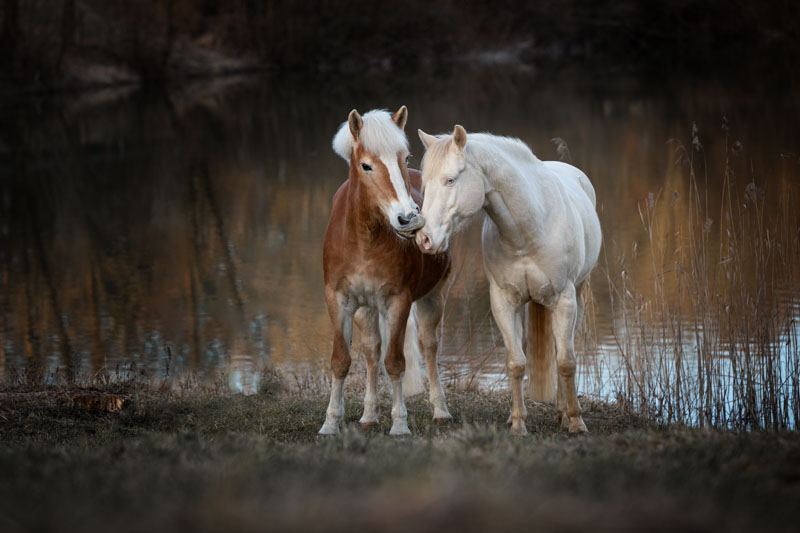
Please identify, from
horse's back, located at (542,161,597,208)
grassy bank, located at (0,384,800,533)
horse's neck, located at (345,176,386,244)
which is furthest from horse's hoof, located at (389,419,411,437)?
horse's back, located at (542,161,597,208)

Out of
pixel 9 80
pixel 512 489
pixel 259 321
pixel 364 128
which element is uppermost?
pixel 9 80

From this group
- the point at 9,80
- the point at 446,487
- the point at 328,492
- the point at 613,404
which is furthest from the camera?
the point at 9,80

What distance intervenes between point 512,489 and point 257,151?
22934mm

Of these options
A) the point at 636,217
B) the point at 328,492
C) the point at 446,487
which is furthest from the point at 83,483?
the point at 636,217

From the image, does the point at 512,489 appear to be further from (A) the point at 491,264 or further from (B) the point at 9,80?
(B) the point at 9,80

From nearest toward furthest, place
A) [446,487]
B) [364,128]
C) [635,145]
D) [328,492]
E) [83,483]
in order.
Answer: [446,487]
[328,492]
[83,483]
[364,128]
[635,145]

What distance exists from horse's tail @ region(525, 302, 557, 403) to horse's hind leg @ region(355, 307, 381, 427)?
1.14 m

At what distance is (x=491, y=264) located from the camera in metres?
6.21

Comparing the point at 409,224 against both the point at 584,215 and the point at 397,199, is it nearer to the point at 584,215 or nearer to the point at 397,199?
the point at 397,199

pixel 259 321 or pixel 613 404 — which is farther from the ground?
pixel 259 321

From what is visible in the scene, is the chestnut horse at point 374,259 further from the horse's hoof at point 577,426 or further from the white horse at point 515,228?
the horse's hoof at point 577,426

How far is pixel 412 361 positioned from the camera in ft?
24.2

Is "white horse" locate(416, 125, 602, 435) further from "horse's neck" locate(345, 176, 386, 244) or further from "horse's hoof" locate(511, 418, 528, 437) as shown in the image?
"horse's neck" locate(345, 176, 386, 244)

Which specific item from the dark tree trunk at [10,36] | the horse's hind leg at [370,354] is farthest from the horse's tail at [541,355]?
the dark tree trunk at [10,36]
